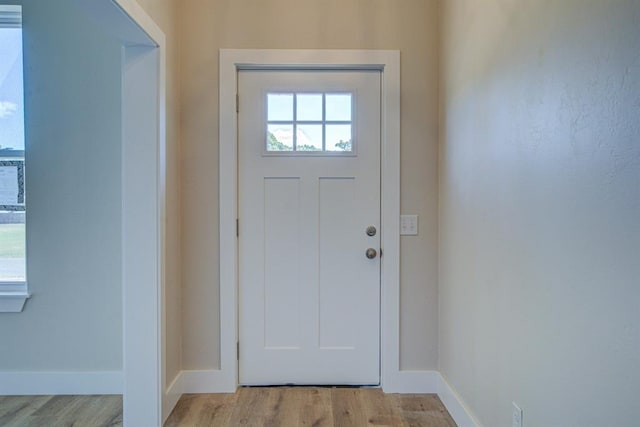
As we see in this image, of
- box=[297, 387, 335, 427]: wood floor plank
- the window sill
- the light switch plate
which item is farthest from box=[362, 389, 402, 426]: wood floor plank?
the window sill

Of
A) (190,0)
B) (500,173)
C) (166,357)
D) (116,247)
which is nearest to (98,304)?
(116,247)

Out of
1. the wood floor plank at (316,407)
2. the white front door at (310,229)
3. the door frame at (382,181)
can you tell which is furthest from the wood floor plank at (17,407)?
the wood floor plank at (316,407)

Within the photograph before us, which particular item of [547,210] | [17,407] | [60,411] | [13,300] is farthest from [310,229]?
[17,407]

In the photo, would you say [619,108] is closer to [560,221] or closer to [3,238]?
[560,221]

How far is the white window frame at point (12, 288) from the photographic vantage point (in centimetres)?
236

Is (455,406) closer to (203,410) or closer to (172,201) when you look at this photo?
(203,410)

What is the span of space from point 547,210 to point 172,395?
6.90 feet

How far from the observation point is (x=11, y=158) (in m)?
2.42

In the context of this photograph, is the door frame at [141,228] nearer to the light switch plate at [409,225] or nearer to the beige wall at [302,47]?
the beige wall at [302,47]

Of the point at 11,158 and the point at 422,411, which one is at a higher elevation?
the point at 11,158

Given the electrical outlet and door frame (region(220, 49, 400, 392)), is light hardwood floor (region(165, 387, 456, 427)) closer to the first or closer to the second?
door frame (region(220, 49, 400, 392))

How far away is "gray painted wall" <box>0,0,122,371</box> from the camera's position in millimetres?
2354

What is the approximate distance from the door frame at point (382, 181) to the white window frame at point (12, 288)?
1.25m

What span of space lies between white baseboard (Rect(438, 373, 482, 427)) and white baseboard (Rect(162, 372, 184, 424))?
1551mm
